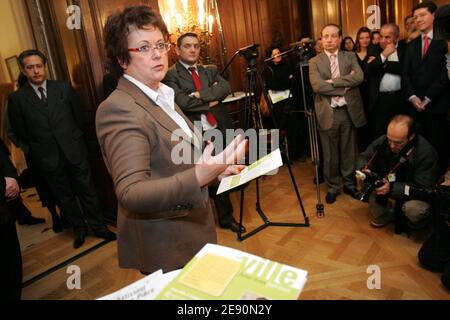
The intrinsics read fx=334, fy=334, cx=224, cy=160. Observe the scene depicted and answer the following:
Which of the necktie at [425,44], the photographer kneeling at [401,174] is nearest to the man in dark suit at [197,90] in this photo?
the photographer kneeling at [401,174]

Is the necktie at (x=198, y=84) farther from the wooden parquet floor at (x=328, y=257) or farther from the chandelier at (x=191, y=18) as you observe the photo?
the chandelier at (x=191, y=18)

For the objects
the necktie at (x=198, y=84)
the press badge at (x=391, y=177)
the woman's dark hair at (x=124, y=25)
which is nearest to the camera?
the woman's dark hair at (x=124, y=25)

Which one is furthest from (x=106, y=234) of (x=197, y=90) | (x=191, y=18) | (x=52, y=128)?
(x=191, y=18)

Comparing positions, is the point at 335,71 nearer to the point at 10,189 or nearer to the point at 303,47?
the point at 303,47

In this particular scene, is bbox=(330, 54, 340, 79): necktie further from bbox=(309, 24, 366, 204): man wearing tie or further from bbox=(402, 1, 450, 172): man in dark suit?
bbox=(402, 1, 450, 172): man in dark suit

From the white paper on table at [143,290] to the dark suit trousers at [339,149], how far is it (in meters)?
2.71

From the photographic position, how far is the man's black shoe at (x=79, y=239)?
9.98ft

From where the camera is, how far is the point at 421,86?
285 cm

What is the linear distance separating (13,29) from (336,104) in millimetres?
3772

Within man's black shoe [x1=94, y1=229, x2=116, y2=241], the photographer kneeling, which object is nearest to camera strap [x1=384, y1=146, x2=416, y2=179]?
the photographer kneeling

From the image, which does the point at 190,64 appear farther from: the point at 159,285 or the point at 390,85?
the point at 159,285

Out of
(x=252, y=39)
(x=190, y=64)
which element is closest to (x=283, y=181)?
(x=190, y=64)

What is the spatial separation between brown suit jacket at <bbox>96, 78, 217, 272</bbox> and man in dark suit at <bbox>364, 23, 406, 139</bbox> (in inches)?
107
